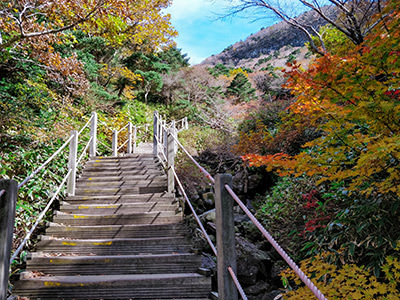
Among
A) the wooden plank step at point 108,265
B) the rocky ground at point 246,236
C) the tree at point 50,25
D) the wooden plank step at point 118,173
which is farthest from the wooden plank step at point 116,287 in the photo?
the tree at point 50,25

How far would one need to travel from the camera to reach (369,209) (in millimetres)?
2951

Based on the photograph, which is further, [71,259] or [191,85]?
[191,85]

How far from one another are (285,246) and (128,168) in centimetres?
367

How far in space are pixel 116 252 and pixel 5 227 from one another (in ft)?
5.06

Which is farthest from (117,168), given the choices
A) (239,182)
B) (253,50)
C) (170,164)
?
(253,50)

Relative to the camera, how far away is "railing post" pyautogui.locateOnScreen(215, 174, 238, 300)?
5.26ft

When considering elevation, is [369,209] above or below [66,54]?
below

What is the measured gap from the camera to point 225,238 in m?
1.63

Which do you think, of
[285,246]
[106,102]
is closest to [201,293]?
[285,246]

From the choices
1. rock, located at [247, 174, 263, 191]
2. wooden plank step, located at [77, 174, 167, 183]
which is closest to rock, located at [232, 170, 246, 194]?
rock, located at [247, 174, 263, 191]

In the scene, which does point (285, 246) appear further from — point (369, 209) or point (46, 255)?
point (46, 255)

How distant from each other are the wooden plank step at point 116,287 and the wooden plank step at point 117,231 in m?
0.88

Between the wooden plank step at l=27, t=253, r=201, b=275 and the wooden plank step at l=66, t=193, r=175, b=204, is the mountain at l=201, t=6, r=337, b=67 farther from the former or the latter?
the wooden plank step at l=27, t=253, r=201, b=275

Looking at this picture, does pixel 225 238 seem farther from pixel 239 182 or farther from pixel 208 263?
pixel 239 182
